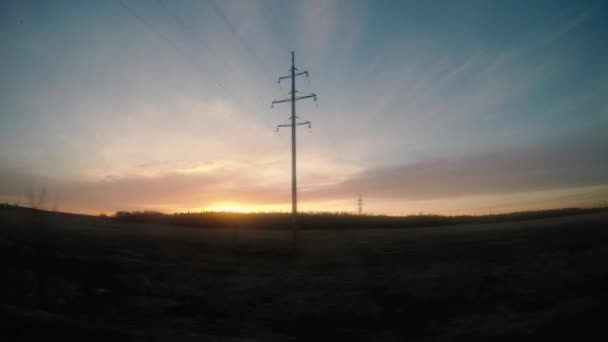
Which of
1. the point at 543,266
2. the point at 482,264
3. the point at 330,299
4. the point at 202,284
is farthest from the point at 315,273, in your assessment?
the point at 543,266

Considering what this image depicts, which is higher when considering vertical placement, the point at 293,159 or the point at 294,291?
the point at 293,159

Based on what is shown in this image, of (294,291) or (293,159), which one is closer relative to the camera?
(294,291)

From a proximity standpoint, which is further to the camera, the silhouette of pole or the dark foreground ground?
the silhouette of pole

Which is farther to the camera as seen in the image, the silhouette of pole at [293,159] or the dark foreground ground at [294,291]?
the silhouette of pole at [293,159]

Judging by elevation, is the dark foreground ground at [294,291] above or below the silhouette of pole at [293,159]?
below

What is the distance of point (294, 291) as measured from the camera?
1762 centimetres

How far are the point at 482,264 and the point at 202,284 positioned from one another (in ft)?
51.5

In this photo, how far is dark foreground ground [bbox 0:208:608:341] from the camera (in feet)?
34.6

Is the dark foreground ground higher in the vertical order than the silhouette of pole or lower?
lower

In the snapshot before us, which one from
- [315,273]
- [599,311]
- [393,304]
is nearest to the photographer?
[599,311]

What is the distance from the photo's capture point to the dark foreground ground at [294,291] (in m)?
10.6

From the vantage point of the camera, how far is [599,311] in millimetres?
9586

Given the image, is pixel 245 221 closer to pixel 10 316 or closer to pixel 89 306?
pixel 89 306

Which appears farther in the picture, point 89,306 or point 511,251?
point 511,251
